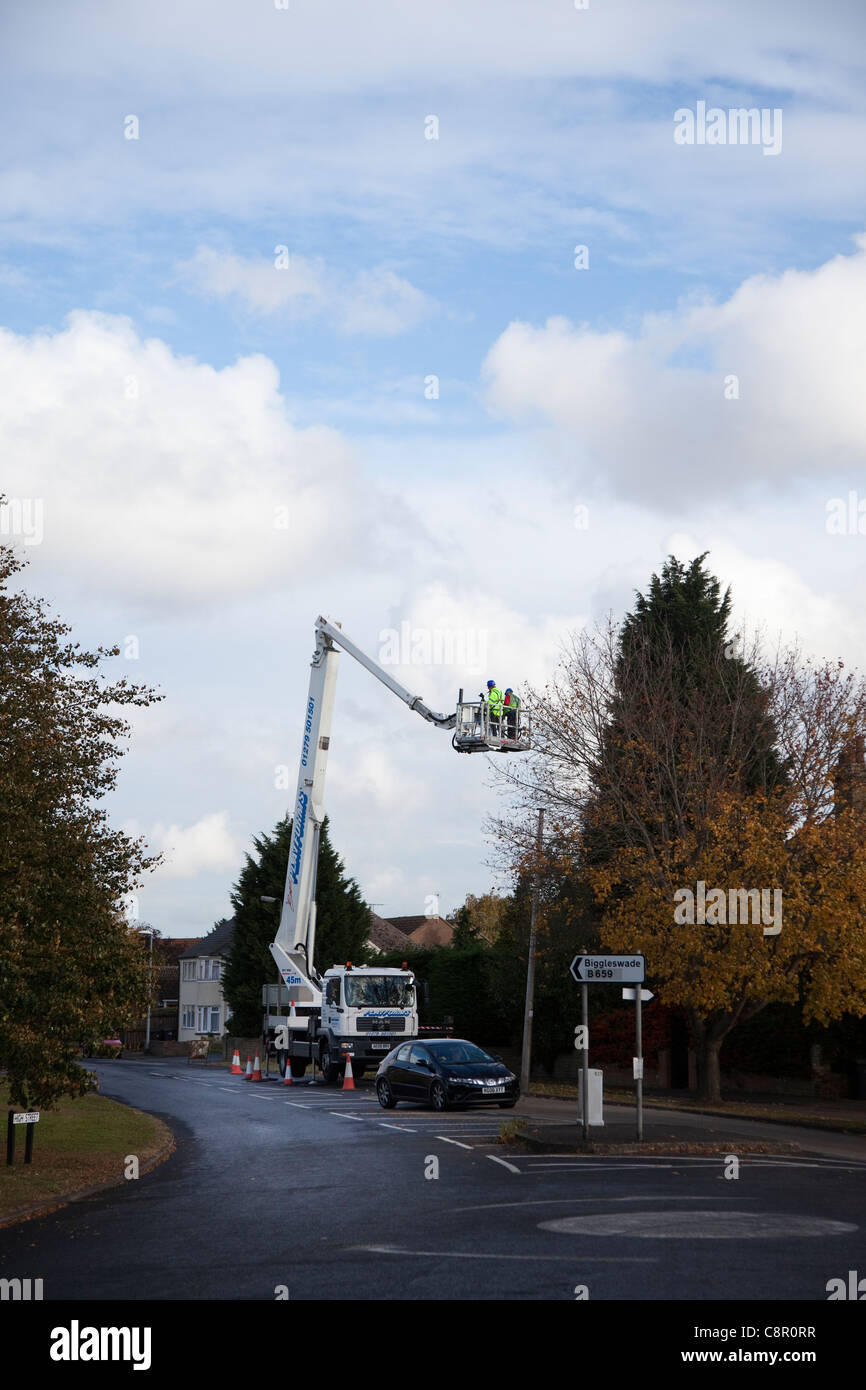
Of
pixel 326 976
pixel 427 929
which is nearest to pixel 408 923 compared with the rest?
pixel 427 929

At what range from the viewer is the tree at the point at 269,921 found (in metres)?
62.4

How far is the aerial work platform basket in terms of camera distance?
28250 mm

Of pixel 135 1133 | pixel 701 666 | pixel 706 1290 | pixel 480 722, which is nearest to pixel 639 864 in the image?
pixel 480 722

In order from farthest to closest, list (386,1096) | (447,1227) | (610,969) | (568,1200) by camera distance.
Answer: (386,1096) < (610,969) < (568,1200) < (447,1227)

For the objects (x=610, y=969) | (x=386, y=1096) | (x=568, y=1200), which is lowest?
(x=386, y=1096)

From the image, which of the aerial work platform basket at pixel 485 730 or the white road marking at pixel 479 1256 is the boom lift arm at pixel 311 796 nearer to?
the aerial work platform basket at pixel 485 730

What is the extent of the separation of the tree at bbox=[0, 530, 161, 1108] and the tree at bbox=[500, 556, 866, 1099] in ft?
47.2

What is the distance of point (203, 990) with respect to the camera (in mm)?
90688

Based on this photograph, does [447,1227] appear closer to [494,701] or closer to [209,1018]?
[494,701]

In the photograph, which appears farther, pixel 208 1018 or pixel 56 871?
pixel 208 1018

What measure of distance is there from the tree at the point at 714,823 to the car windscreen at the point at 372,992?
185 inches

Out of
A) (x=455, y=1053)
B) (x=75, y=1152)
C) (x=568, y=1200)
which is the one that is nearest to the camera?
(x=568, y=1200)

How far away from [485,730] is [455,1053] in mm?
6139
